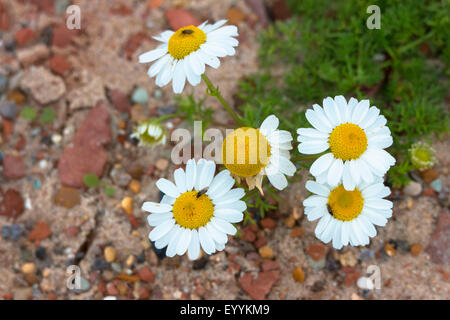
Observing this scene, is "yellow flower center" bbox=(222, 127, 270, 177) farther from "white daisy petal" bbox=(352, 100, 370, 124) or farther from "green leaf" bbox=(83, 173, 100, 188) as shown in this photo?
"green leaf" bbox=(83, 173, 100, 188)

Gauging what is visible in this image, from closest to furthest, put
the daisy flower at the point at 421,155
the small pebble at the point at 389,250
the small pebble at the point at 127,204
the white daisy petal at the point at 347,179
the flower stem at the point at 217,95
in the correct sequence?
the white daisy petal at the point at 347,179, the flower stem at the point at 217,95, the daisy flower at the point at 421,155, the small pebble at the point at 389,250, the small pebble at the point at 127,204

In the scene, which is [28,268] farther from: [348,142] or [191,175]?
[348,142]

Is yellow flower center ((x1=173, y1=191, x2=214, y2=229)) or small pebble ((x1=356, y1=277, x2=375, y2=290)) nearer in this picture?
yellow flower center ((x1=173, y1=191, x2=214, y2=229))

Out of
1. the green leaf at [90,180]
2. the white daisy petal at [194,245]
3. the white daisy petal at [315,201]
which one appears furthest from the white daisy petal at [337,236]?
the green leaf at [90,180]

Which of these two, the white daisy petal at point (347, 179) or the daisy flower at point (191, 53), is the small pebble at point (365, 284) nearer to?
the white daisy petal at point (347, 179)

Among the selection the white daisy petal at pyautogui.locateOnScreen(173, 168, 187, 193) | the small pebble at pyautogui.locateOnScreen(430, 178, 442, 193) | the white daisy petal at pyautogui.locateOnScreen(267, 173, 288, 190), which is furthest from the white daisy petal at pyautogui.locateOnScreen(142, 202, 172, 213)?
the small pebble at pyautogui.locateOnScreen(430, 178, 442, 193)

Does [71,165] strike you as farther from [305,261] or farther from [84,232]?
[305,261]
